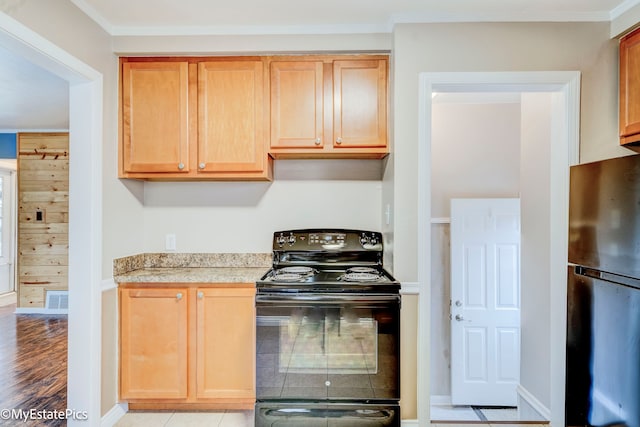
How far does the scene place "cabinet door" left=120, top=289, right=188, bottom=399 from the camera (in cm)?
220

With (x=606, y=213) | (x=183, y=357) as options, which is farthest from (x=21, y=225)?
(x=606, y=213)

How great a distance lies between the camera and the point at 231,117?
228 cm

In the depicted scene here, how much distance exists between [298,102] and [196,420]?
2068 millimetres

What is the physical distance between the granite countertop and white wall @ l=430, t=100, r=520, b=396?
1670mm

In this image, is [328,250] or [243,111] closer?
[243,111]

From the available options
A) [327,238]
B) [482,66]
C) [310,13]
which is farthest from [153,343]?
[482,66]

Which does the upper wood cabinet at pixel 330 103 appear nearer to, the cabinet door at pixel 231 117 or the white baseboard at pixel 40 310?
the cabinet door at pixel 231 117

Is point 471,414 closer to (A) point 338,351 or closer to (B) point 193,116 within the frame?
(A) point 338,351

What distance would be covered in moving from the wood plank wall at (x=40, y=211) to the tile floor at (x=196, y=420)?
3.28 metres

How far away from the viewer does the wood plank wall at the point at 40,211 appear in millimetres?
4676

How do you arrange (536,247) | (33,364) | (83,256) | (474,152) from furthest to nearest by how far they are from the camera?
1. (474,152)
2. (33,364)
3. (536,247)
4. (83,256)

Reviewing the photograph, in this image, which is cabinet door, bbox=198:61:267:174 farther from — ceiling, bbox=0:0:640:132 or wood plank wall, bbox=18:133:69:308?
wood plank wall, bbox=18:133:69:308

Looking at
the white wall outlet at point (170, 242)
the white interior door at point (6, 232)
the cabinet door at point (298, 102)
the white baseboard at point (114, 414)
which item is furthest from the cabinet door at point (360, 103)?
the white interior door at point (6, 232)

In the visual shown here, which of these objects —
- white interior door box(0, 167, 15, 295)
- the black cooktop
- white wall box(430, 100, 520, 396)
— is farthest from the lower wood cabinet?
white interior door box(0, 167, 15, 295)
